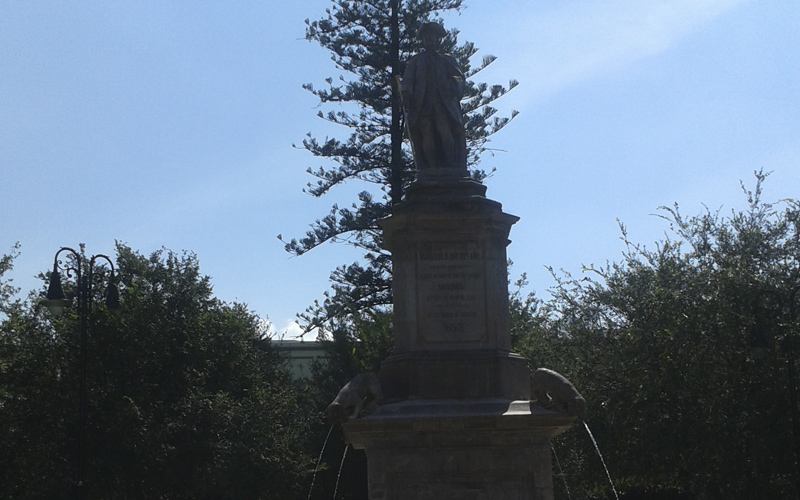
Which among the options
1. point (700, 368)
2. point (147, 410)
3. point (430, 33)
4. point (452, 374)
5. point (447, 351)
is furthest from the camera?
point (147, 410)

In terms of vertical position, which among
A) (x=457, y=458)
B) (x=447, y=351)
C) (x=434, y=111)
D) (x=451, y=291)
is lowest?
(x=457, y=458)

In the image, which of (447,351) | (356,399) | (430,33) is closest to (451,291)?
(447,351)

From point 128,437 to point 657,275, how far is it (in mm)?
12920

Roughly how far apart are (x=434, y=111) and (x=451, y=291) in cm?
256

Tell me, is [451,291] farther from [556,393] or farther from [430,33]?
[430,33]

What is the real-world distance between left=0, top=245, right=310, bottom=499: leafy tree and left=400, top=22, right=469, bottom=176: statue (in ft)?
46.1

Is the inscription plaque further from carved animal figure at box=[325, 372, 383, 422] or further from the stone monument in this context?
carved animal figure at box=[325, 372, 383, 422]

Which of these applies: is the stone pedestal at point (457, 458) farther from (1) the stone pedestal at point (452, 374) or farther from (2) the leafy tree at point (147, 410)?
(2) the leafy tree at point (147, 410)

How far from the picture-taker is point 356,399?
1316 cm

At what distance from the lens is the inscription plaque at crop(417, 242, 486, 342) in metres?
13.9

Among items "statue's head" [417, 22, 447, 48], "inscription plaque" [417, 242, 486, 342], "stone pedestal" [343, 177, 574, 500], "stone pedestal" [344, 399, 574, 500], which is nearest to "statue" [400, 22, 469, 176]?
"statue's head" [417, 22, 447, 48]

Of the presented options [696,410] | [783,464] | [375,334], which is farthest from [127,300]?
[783,464]

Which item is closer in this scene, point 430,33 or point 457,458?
point 457,458

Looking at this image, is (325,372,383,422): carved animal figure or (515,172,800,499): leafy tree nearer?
(325,372,383,422): carved animal figure
